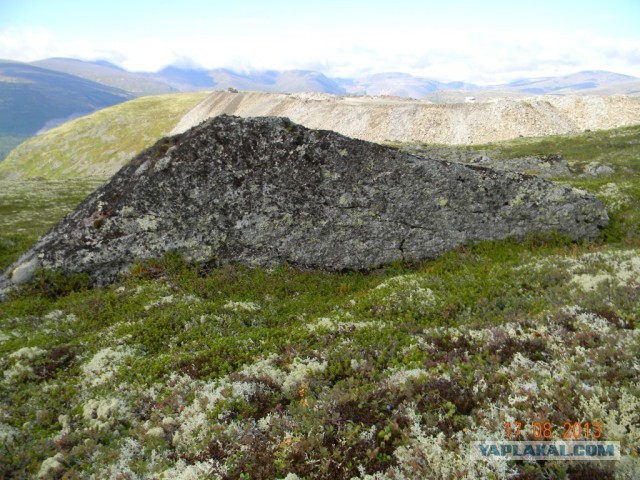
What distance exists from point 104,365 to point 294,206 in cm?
1019

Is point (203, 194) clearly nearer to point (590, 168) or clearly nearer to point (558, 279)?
point (558, 279)

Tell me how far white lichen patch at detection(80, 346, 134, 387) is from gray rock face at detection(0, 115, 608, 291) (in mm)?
6391

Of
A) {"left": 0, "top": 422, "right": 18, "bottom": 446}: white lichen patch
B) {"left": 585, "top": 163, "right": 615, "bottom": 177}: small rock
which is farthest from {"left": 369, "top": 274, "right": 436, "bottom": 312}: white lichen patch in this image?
{"left": 585, "top": 163, "right": 615, "bottom": 177}: small rock

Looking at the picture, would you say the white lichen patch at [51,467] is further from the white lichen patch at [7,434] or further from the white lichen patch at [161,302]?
the white lichen patch at [161,302]

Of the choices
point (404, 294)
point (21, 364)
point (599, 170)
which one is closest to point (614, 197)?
point (404, 294)

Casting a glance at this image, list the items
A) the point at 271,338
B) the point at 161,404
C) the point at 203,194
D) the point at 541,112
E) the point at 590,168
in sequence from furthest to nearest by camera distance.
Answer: the point at 541,112 < the point at 590,168 < the point at 203,194 < the point at 271,338 < the point at 161,404

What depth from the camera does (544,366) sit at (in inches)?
331

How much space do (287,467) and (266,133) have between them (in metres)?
15.5

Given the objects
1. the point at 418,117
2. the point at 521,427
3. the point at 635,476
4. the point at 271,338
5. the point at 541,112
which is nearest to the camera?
the point at 635,476

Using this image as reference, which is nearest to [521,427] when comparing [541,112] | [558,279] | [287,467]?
[287,467]

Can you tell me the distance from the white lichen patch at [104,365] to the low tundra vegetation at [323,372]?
0.18ft

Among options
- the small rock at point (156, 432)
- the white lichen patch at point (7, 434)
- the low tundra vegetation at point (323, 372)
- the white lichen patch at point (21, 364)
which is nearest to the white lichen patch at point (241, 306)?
the low tundra vegetation at point (323, 372)

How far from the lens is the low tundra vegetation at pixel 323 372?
702 centimetres

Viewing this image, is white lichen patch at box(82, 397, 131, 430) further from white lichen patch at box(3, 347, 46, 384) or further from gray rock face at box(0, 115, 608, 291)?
gray rock face at box(0, 115, 608, 291)
